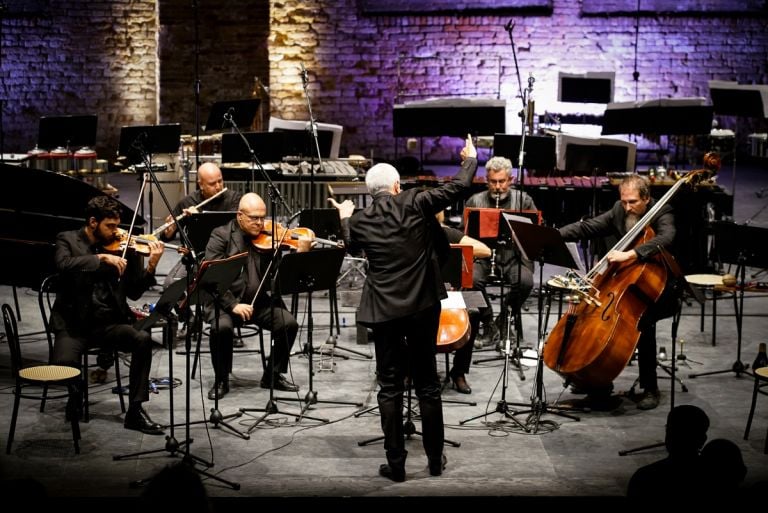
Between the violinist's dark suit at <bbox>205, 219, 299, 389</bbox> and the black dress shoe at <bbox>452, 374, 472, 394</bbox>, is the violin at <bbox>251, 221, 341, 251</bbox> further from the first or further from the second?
the black dress shoe at <bbox>452, 374, 472, 394</bbox>

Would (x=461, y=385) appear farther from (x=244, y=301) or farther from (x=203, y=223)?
(x=203, y=223)

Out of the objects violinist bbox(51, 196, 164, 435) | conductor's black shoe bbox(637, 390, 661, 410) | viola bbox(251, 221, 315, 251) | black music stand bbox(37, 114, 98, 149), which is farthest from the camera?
black music stand bbox(37, 114, 98, 149)

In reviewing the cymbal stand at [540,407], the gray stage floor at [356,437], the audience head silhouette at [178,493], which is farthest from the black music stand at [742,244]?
the audience head silhouette at [178,493]

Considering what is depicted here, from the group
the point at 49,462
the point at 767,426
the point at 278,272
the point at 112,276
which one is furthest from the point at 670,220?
the point at 49,462

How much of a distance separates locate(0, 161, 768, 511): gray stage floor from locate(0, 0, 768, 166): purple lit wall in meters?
9.02

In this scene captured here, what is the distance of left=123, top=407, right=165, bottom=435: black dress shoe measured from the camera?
6.50 m

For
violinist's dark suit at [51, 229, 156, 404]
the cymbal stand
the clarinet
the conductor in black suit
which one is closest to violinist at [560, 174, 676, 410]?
the cymbal stand

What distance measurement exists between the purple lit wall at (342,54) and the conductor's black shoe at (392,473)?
451 inches

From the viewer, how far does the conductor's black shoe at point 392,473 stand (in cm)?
578

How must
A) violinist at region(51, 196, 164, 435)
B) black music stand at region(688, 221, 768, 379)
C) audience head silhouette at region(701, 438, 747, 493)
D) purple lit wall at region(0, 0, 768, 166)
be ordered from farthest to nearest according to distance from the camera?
purple lit wall at region(0, 0, 768, 166) → black music stand at region(688, 221, 768, 379) → violinist at region(51, 196, 164, 435) → audience head silhouette at region(701, 438, 747, 493)

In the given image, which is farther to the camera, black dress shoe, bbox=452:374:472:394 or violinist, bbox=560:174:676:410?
black dress shoe, bbox=452:374:472:394

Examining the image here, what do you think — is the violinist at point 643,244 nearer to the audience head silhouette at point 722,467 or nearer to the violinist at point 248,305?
the violinist at point 248,305

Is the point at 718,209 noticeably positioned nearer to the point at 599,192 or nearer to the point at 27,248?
the point at 599,192

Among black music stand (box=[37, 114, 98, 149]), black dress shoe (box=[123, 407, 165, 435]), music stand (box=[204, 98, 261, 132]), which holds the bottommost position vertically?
black dress shoe (box=[123, 407, 165, 435])
